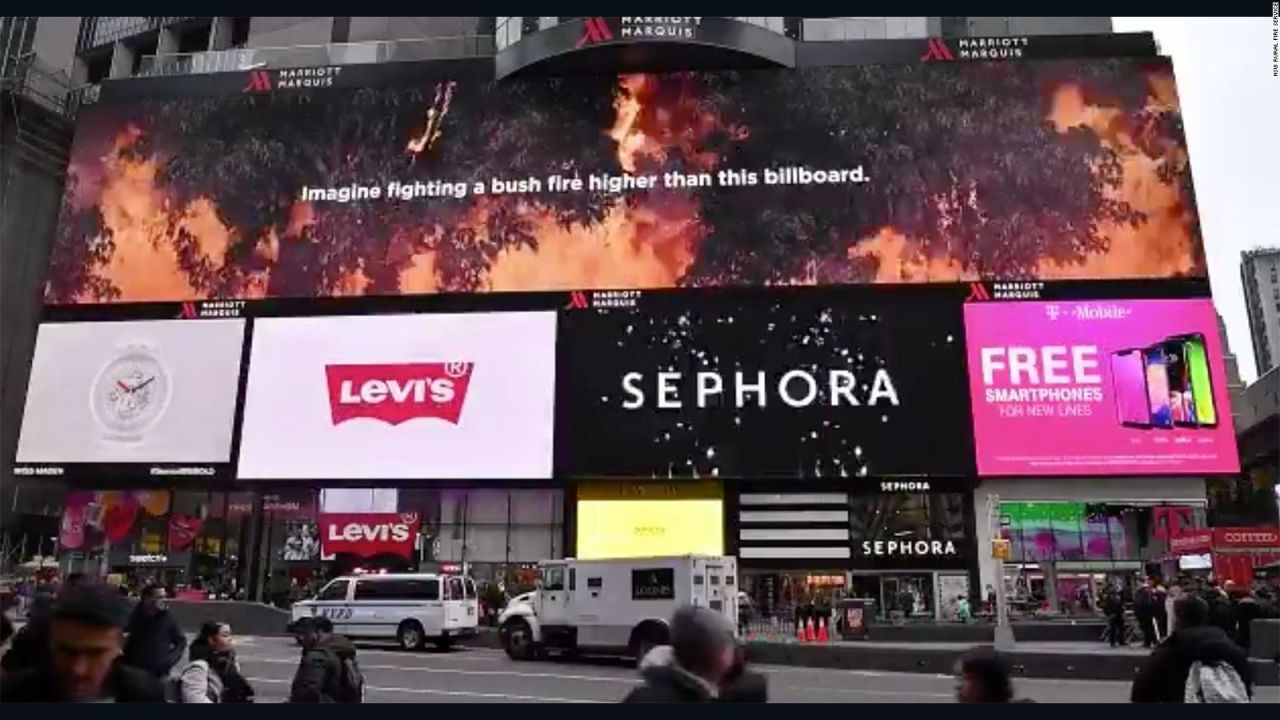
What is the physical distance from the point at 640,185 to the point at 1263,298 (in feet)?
61.4

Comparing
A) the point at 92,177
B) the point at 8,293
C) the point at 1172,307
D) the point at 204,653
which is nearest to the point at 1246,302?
the point at 1172,307

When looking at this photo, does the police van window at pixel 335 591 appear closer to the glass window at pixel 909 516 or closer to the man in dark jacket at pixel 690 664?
the glass window at pixel 909 516

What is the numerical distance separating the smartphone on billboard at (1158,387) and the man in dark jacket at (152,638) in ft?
71.7

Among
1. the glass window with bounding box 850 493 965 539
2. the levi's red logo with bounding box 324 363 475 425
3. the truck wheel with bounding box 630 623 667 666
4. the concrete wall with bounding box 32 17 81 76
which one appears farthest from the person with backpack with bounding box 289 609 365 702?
the concrete wall with bounding box 32 17 81 76

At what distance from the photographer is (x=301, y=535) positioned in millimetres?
26859

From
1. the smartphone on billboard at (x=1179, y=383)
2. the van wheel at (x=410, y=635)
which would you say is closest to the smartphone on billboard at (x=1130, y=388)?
the smartphone on billboard at (x=1179, y=383)

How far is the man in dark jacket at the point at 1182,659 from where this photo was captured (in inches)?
199

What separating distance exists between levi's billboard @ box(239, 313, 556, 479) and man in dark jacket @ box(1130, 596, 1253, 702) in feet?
63.9

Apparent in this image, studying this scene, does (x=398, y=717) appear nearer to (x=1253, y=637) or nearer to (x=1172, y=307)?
(x=1253, y=637)

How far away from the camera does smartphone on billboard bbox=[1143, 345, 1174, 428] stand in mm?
22875

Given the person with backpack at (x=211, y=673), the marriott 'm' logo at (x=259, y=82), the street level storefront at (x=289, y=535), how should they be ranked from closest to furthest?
the person with backpack at (x=211, y=673)
the street level storefront at (x=289, y=535)
the marriott 'm' logo at (x=259, y=82)

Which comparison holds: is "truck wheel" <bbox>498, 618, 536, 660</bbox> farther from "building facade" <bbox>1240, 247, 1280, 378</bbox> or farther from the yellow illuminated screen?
"building facade" <bbox>1240, 247, 1280, 378</bbox>

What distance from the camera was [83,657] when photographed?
365 centimetres

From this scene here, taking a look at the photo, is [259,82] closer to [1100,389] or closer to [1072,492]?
[1100,389]
